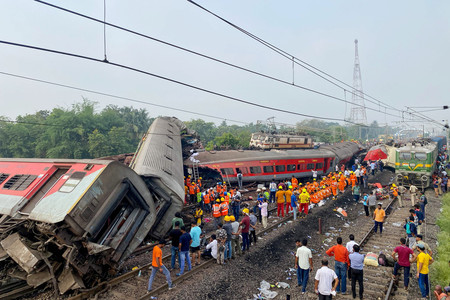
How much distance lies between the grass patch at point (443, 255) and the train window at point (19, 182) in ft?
38.9

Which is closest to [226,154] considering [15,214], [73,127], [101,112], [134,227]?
[134,227]

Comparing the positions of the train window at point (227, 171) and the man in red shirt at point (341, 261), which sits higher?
the train window at point (227, 171)

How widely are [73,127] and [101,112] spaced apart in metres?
9.43

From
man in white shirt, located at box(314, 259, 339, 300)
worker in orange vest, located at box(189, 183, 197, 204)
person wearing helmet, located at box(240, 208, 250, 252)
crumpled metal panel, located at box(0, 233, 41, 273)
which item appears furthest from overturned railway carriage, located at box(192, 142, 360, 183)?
crumpled metal panel, located at box(0, 233, 41, 273)

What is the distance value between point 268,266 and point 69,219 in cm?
599

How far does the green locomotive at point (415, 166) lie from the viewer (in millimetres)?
19375

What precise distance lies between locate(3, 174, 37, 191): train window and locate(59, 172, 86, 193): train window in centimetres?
150

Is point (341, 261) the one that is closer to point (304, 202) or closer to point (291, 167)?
point (304, 202)

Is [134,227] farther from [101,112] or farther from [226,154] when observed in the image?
[101,112]

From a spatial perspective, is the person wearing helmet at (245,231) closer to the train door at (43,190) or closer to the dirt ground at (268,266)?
the dirt ground at (268,266)

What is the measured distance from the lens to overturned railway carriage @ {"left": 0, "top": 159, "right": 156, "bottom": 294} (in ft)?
21.5

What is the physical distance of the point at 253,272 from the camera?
8695 millimetres

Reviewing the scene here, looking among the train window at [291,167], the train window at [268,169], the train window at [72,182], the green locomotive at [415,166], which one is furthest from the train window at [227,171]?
the train window at [72,182]

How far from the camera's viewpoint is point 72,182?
7.64 meters
